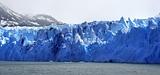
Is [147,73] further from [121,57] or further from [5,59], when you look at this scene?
[5,59]

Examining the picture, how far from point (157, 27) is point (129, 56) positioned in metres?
5.66

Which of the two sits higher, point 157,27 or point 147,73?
point 157,27

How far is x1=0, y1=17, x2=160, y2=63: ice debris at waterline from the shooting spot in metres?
53.4

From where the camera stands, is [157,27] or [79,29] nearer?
[157,27]

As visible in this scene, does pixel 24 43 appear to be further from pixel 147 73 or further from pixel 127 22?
pixel 147 73

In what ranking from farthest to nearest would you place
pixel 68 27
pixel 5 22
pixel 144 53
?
pixel 5 22 → pixel 68 27 → pixel 144 53

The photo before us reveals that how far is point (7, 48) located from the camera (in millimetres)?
67250

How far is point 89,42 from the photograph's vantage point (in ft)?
205

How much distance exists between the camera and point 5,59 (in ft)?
226

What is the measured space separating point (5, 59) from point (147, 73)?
36939mm

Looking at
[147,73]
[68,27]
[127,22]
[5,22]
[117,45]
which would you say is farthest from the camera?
[5,22]

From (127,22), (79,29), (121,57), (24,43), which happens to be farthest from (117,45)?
(24,43)

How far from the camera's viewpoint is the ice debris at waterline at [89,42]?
53.4m

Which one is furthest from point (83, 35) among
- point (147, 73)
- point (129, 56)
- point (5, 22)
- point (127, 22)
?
point (5, 22)
